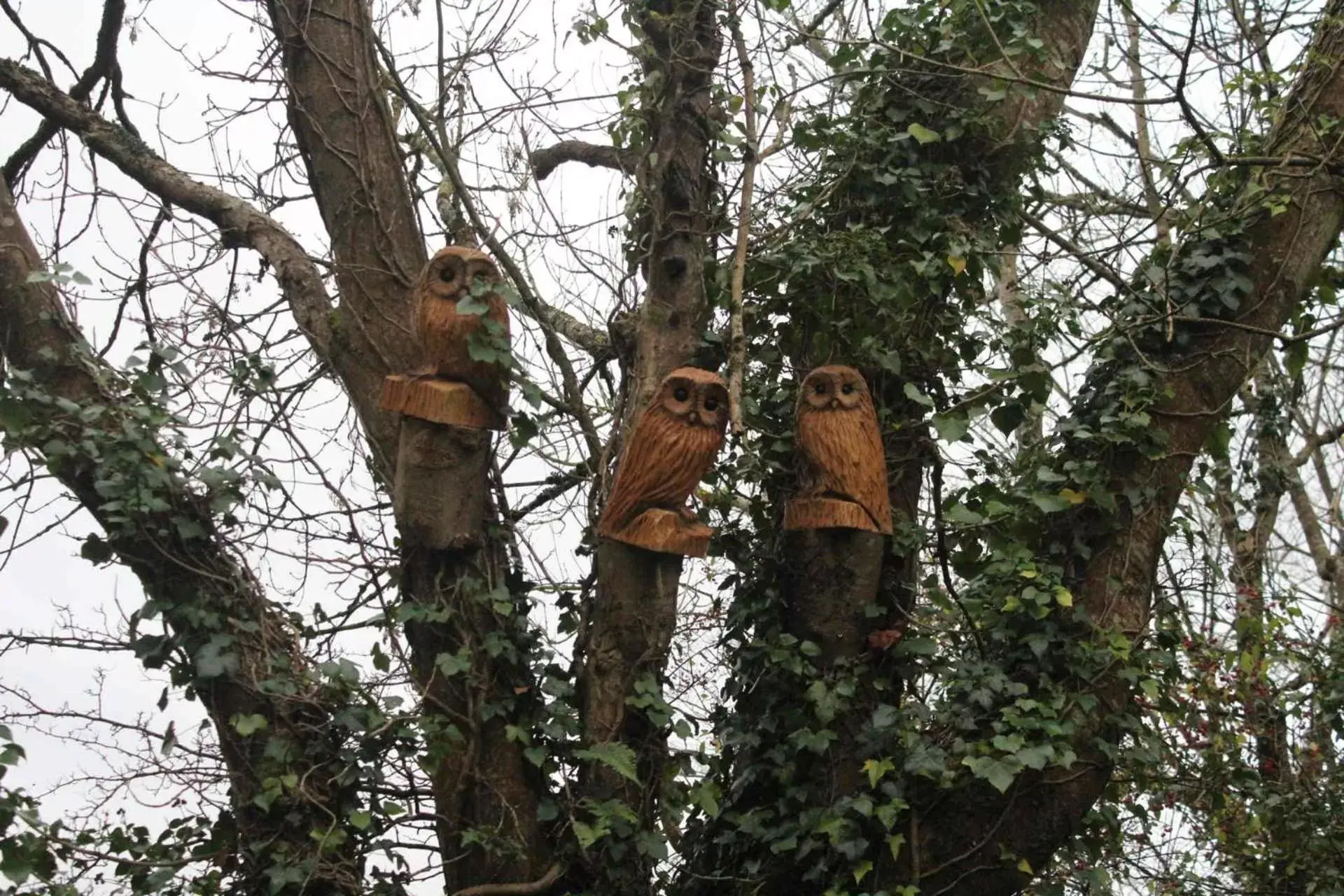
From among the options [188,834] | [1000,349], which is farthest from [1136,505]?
[188,834]

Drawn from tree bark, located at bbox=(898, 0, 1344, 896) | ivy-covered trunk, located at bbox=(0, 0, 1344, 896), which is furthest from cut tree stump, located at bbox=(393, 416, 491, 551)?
tree bark, located at bbox=(898, 0, 1344, 896)

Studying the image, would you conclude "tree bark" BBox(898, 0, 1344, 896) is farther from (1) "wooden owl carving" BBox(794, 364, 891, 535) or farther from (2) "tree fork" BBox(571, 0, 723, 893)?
(2) "tree fork" BBox(571, 0, 723, 893)

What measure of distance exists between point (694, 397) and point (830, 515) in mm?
592

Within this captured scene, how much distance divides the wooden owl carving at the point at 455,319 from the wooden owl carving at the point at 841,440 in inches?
34.9

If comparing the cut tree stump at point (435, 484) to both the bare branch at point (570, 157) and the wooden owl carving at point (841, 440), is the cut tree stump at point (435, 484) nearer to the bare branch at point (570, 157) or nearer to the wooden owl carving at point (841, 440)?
the wooden owl carving at point (841, 440)

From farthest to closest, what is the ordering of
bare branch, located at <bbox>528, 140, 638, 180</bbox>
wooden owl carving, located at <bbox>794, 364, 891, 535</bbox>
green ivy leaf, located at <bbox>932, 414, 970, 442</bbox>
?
bare branch, located at <bbox>528, 140, 638, 180</bbox> < green ivy leaf, located at <bbox>932, 414, 970, 442</bbox> < wooden owl carving, located at <bbox>794, 364, 891, 535</bbox>

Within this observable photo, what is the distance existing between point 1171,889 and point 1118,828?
1441mm

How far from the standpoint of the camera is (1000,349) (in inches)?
163

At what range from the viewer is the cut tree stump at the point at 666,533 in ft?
11.3

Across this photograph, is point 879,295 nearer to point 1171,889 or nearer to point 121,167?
point 121,167

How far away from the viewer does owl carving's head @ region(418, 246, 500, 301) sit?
339 cm

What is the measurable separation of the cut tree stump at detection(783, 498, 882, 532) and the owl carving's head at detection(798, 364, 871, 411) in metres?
0.26

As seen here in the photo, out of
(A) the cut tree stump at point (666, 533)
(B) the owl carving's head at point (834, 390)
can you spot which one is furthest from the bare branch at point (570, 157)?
(A) the cut tree stump at point (666, 533)

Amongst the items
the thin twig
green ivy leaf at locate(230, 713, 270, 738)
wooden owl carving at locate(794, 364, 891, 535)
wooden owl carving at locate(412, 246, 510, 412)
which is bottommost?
green ivy leaf at locate(230, 713, 270, 738)
